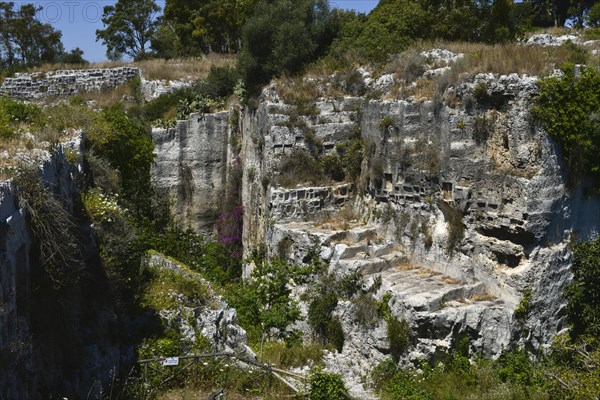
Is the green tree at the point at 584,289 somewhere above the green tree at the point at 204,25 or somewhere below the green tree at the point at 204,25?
below

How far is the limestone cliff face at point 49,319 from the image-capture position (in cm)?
650

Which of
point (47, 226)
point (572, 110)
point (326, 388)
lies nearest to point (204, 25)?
point (572, 110)

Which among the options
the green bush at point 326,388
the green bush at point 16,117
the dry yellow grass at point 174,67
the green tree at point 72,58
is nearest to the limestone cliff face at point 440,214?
the green bush at point 326,388

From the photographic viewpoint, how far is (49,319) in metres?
7.82

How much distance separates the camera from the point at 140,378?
32.2ft

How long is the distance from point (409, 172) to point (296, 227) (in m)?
3.14

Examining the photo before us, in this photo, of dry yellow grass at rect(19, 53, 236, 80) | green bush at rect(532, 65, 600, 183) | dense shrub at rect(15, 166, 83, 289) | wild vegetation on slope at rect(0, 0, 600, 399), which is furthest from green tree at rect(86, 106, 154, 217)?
green bush at rect(532, 65, 600, 183)

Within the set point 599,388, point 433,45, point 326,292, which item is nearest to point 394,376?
point 326,292

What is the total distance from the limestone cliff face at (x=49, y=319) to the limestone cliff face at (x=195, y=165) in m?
10.8

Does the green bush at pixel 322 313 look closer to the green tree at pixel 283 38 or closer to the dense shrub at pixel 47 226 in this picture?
the dense shrub at pixel 47 226

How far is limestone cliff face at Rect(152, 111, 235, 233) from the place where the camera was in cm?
2119

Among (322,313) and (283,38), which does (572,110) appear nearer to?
(322,313)

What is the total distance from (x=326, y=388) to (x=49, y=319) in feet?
15.9

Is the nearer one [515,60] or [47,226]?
[47,226]
